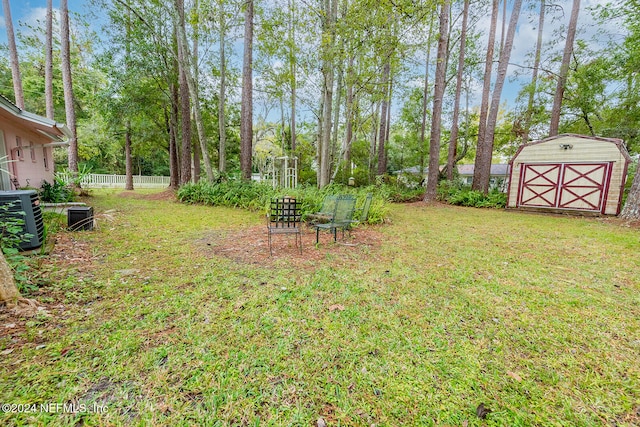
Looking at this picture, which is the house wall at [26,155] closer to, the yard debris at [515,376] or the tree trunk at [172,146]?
the tree trunk at [172,146]

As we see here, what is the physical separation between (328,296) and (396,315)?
746 millimetres

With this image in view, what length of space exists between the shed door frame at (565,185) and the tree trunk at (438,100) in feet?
11.7

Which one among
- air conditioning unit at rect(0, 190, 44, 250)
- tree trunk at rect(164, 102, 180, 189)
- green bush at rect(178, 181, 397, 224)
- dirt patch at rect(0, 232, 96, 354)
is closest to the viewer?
dirt patch at rect(0, 232, 96, 354)

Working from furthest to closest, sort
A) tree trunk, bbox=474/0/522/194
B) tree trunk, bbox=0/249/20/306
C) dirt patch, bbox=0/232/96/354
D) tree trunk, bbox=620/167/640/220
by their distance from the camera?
tree trunk, bbox=474/0/522/194 → tree trunk, bbox=620/167/640/220 → tree trunk, bbox=0/249/20/306 → dirt patch, bbox=0/232/96/354

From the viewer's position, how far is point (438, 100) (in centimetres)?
1124

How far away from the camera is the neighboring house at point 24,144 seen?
Result: 6.13 meters

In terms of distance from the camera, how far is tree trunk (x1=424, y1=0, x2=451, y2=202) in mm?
9891

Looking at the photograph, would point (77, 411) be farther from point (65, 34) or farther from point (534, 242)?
point (65, 34)

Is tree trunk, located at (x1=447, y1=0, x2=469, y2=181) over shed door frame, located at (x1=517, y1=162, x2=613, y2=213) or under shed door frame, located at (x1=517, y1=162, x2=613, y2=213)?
over

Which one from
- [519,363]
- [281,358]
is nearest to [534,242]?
[519,363]

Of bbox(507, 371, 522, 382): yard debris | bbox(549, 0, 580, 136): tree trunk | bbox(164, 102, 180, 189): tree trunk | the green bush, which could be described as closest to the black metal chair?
the green bush

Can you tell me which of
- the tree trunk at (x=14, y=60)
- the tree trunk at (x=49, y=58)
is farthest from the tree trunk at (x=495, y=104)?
the tree trunk at (x=14, y=60)

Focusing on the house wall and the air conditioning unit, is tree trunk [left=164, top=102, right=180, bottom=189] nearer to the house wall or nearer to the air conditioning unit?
the house wall

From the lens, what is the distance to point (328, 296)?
2885mm
